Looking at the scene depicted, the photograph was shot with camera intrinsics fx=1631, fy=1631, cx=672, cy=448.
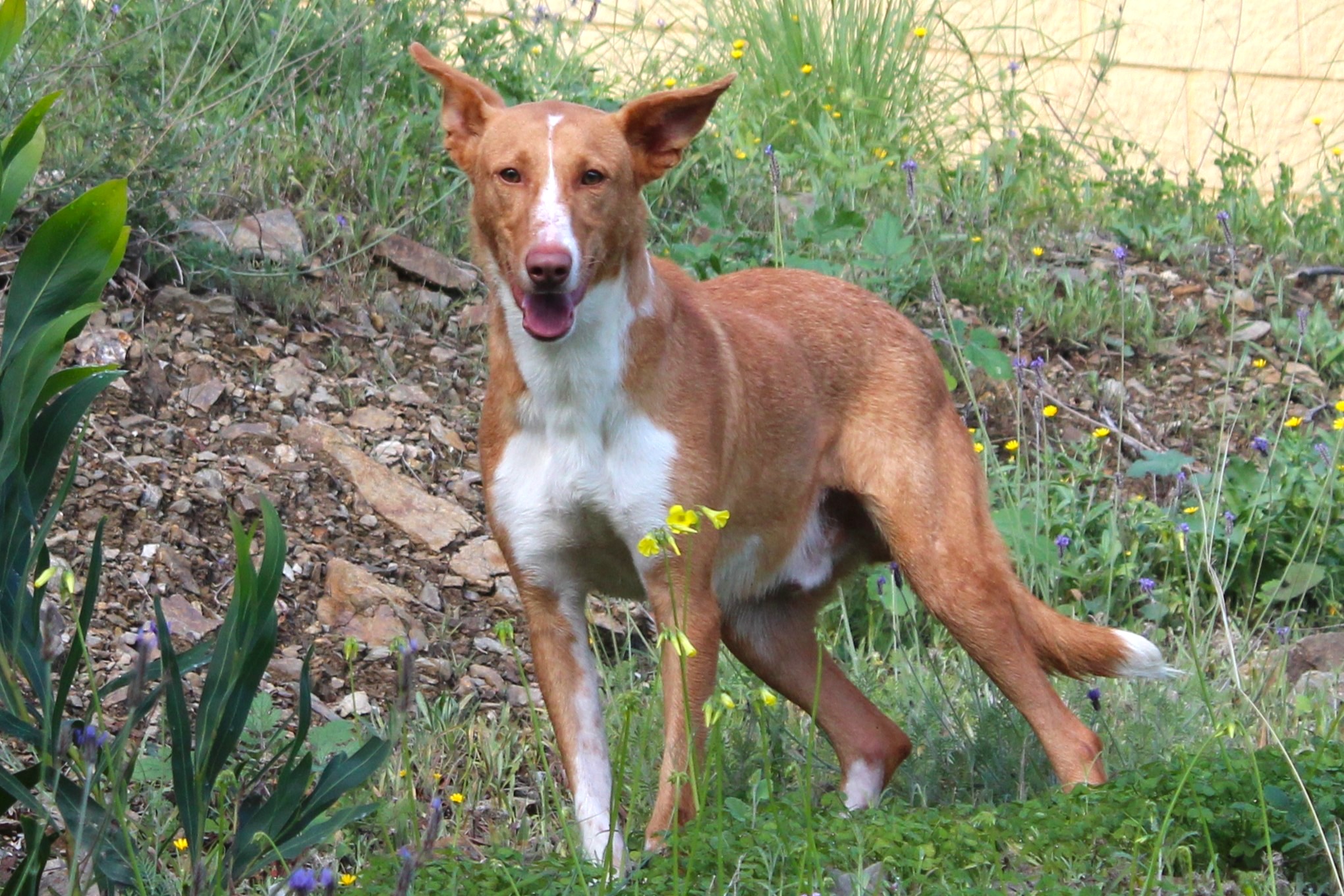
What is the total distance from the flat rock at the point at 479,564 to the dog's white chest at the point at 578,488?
1.48 meters

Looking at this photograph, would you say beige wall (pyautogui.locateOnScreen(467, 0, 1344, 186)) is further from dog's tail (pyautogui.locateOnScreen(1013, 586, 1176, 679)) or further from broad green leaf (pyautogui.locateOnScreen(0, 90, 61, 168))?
broad green leaf (pyautogui.locateOnScreen(0, 90, 61, 168))

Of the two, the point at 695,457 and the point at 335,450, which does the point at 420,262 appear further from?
the point at 695,457

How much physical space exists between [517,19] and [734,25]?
126cm

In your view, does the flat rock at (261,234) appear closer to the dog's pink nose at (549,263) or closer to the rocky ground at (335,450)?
the rocky ground at (335,450)

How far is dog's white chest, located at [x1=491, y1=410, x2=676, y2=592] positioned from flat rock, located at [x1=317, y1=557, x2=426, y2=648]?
113cm

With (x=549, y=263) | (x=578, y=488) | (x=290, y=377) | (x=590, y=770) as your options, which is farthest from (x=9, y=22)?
(x=290, y=377)

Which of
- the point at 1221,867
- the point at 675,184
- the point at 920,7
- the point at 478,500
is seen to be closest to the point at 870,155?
the point at 675,184

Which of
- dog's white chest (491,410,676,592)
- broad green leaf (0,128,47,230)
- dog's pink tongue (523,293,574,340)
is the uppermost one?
broad green leaf (0,128,47,230)

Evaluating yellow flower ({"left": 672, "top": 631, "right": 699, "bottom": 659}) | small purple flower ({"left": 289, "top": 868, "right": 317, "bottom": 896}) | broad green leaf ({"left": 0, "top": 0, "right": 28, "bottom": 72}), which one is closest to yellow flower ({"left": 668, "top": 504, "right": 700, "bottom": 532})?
yellow flower ({"left": 672, "top": 631, "right": 699, "bottom": 659})

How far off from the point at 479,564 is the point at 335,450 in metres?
0.65

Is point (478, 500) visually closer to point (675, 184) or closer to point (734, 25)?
point (675, 184)

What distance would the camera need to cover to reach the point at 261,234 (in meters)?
5.99

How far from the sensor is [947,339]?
5547 millimetres

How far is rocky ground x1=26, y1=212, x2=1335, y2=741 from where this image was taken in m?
4.70
